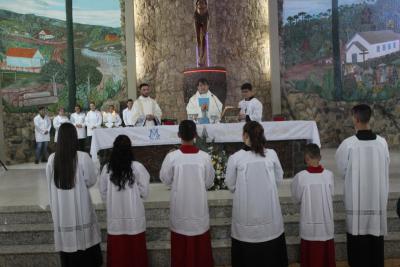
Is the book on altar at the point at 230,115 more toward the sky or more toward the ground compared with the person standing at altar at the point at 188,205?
more toward the sky

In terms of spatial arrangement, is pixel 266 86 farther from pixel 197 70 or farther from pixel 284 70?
pixel 197 70

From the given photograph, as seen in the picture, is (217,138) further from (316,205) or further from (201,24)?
(201,24)

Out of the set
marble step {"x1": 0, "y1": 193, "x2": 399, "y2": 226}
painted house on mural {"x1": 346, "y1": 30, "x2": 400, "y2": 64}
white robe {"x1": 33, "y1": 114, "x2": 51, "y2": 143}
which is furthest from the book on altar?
painted house on mural {"x1": 346, "y1": 30, "x2": 400, "y2": 64}

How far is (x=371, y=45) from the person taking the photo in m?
12.7

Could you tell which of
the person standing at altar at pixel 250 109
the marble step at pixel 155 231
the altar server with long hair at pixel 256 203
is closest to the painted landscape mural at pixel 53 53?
the person standing at altar at pixel 250 109

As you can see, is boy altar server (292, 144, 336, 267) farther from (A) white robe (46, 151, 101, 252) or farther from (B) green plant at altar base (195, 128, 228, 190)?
(B) green plant at altar base (195, 128, 228, 190)

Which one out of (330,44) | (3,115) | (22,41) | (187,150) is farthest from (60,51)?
(187,150)

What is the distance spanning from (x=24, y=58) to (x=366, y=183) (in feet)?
34.9

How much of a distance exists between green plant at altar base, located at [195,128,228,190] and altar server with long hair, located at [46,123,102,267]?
233 cm

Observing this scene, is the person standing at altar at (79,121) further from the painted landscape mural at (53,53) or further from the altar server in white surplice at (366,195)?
the altar server in white surplice at (366,195)

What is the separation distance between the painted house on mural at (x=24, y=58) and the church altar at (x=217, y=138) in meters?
6.74

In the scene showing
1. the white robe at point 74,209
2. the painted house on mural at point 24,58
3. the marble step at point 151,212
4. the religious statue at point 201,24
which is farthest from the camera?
the painted house on mural at point 24,58

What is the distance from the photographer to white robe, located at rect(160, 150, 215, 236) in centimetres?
378

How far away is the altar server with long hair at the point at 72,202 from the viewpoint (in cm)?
363
